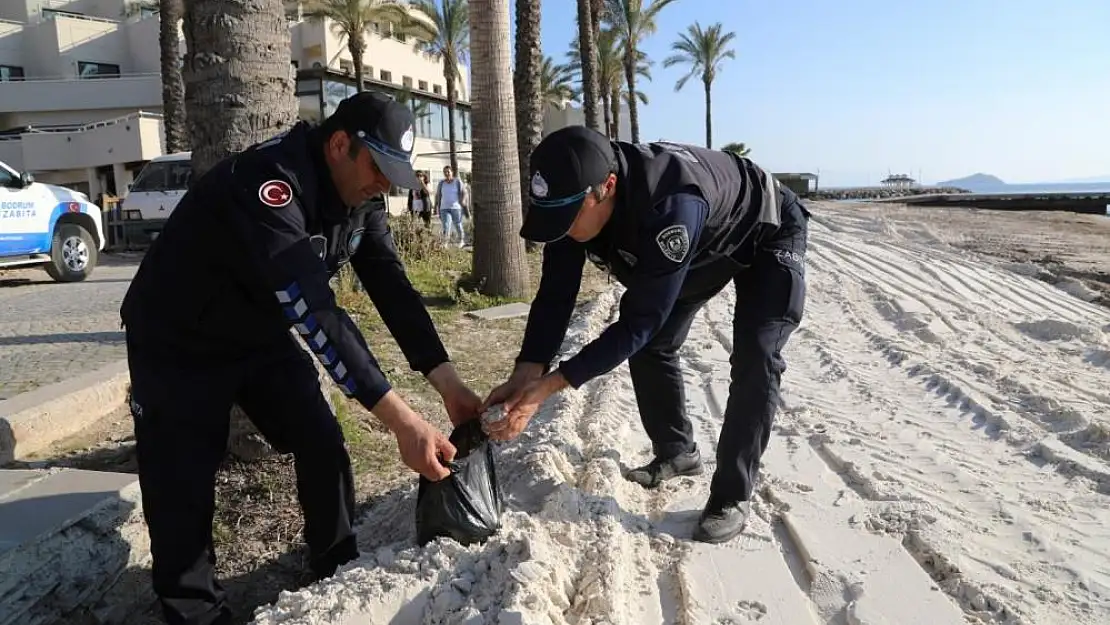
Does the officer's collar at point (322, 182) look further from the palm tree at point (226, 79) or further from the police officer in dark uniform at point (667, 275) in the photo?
the palm tree at point (226, 79)

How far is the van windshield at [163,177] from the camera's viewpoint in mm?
15320

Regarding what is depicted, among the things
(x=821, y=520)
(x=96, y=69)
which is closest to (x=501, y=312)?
(x=821, y=520)

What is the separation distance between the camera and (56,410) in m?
4.50

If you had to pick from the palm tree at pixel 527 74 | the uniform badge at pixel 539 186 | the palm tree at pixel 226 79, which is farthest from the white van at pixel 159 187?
the uniform badge at pixel 539 186

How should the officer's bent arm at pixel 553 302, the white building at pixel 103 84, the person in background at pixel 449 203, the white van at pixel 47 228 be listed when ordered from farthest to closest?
1. the white building at pixel 103 84
2. the person in background at pixel 449 203
3. the white van at pixel 47 228
4. the officer's bent arm at pixel 553 302

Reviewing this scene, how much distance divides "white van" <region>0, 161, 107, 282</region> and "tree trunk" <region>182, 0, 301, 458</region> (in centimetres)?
733

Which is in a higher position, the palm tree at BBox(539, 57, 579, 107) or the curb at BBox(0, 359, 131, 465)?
the palm tree at BBox(539, 57, 579, 107)

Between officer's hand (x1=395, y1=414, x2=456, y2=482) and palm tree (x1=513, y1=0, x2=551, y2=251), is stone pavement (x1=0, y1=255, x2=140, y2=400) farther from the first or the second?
palm tree (x1=513, y1=0, x2=551, y2=251)

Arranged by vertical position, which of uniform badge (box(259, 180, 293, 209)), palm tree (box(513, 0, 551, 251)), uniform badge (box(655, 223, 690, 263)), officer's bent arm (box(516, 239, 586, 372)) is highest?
palm tree (box(513, 0, 551, 251))

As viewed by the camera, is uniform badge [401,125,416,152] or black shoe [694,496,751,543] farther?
black shoe [694,496,751,543]

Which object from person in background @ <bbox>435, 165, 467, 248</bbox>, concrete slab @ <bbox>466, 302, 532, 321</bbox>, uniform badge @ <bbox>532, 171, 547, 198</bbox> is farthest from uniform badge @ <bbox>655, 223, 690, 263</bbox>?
person in background @ <bbox>435, 165, 467, 248</bbox>

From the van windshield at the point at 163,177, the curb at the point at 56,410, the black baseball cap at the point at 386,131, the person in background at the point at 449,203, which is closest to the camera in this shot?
the black baseball cap at the point at 386,131

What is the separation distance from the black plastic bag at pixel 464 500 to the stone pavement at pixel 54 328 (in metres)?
3.92

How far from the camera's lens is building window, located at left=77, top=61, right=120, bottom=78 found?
3634cm
